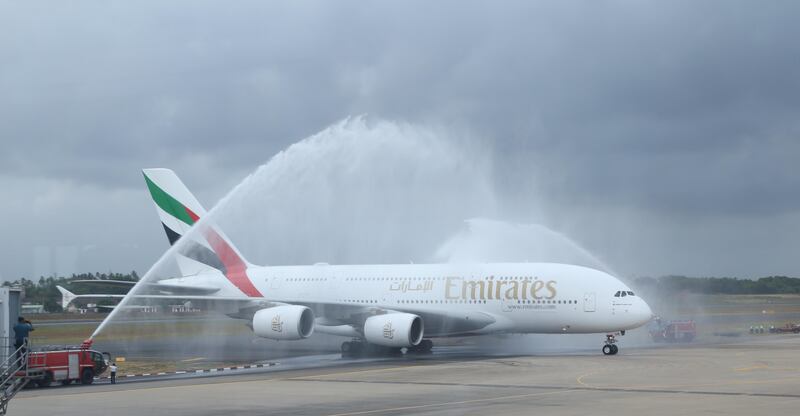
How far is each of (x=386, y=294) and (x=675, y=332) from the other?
19.3 m

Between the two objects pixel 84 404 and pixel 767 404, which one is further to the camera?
pixel 84 404

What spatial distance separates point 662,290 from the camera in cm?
6744

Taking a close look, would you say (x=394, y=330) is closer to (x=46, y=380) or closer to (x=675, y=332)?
(x=46, y=380)

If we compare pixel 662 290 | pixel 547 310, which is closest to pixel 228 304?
pixel 547 310

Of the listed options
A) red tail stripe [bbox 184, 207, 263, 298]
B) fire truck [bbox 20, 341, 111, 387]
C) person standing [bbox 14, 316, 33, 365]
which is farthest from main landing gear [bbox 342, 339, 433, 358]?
person standing [bbox 14, 316, 33, 365]

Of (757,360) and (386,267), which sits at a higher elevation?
(386,267)

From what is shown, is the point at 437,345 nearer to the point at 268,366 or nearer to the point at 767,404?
the point at 268,366

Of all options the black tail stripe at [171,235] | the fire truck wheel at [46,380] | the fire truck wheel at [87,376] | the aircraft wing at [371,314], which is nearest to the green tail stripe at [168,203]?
the black tail stripe at [171,235]

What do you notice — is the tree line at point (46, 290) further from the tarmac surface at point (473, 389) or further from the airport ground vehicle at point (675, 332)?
the airport ground vehicle at point (675, 332)

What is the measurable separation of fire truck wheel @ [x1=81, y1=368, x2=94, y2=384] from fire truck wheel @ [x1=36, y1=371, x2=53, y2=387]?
131 centimetres

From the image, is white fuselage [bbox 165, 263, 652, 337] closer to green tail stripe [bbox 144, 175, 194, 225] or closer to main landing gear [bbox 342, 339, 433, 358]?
main landing gear [bbox 342, 339, 433, 358]

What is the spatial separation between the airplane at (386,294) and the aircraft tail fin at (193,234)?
2.1 inches

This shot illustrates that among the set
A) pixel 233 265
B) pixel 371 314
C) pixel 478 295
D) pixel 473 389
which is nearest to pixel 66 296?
pixel 473 389

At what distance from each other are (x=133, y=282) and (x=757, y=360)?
2569 cm
